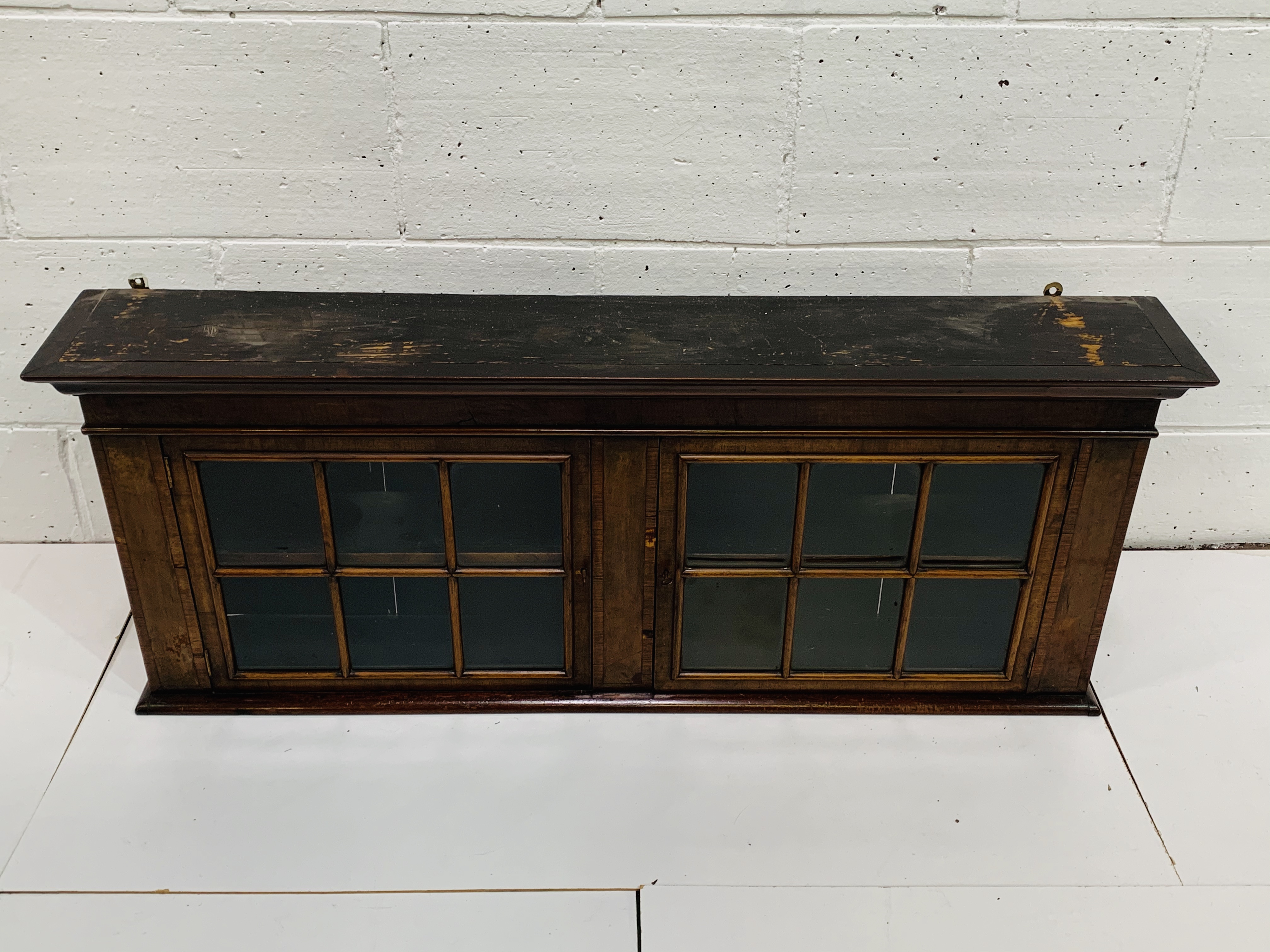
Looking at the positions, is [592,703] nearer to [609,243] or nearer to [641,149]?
[609,243]

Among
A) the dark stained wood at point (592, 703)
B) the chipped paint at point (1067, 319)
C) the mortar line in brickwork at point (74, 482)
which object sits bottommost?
the dark stained wood at point (592, 703)

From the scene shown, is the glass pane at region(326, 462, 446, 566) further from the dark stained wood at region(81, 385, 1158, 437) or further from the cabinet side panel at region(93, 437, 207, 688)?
the cabinet side panel at region(93, 437, 207, 688)

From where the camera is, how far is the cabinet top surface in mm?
1677

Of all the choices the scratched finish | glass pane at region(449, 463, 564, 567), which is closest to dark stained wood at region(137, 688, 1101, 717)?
glass pane at region(449, 463, 564, 567)

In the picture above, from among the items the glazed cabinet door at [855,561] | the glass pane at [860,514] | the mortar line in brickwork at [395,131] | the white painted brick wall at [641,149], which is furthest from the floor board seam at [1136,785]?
the mortar line in brickwork at [395,131]

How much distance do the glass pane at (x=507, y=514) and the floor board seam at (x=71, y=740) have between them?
2.43ft

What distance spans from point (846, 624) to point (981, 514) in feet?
0.98

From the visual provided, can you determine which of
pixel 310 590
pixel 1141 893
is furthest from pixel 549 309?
pixel 1141 893

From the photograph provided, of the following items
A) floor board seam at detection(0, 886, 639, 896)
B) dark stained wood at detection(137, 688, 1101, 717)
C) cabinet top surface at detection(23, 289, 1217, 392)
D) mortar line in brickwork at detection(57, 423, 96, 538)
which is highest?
cabinet top surface at detection(23, 289, 1217, 392)

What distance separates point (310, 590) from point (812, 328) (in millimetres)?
948

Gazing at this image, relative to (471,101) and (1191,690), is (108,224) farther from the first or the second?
(1191,690)

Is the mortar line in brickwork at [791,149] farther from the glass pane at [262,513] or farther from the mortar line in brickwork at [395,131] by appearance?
the glass pane at [262,513]

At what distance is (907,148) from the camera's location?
199cm

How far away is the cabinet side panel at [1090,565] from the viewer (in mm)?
1791
